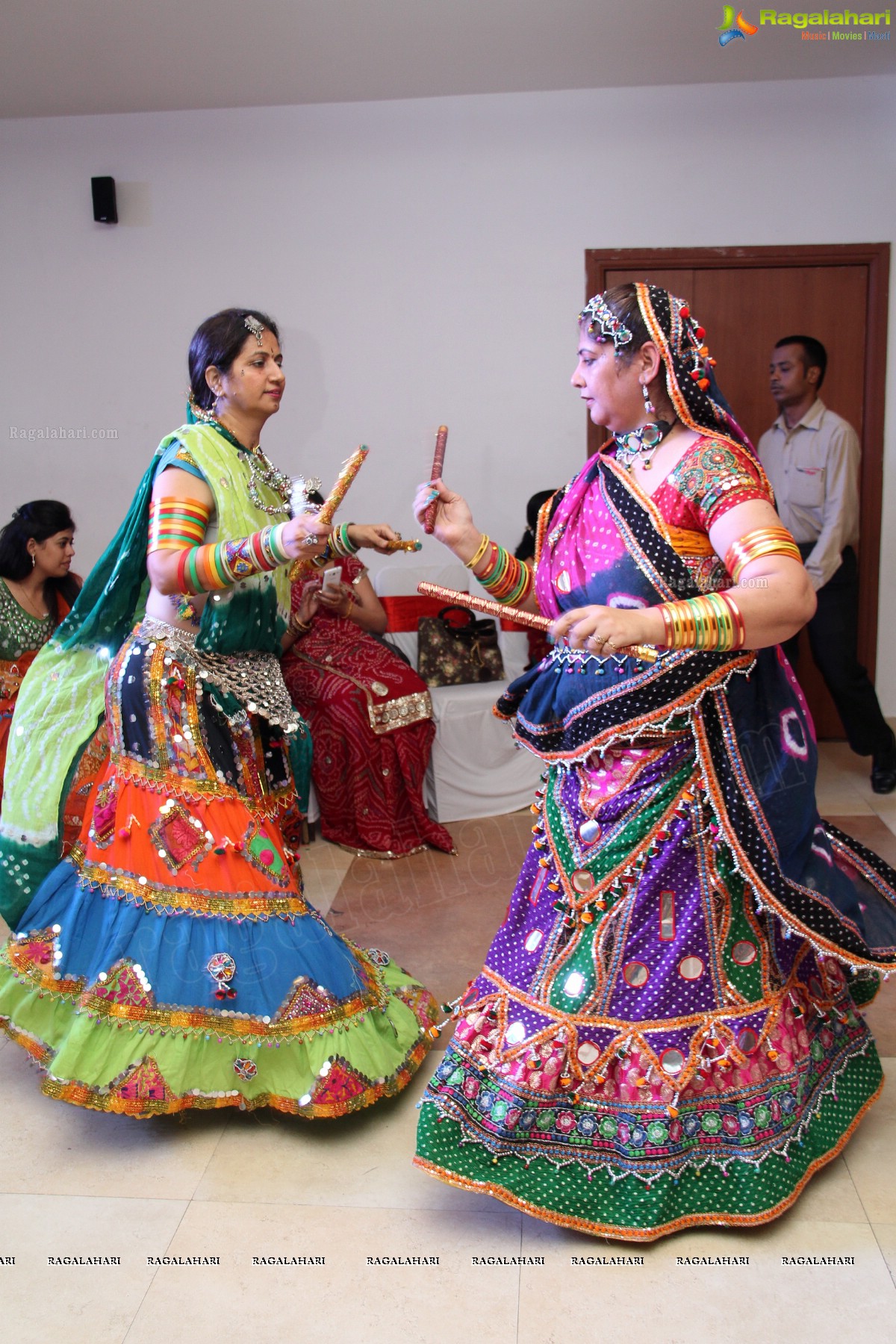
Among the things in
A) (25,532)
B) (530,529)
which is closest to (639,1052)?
(25,532)

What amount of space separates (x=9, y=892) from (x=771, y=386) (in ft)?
11.8

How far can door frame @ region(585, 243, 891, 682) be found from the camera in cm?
496

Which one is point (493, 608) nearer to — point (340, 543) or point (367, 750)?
point (340, 543)

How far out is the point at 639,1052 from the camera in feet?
6.19

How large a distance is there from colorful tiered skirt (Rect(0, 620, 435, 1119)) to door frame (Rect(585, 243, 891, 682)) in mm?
3368

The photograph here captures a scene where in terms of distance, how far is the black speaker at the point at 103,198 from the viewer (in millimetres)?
4996

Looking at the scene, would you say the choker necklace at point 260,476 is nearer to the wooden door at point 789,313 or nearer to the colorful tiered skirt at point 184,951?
the colorful tiered skirt at point 184,951

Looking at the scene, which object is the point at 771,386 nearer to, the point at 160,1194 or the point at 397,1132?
the point at 397,1132

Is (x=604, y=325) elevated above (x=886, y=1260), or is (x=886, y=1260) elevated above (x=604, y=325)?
(x=604, y=325)

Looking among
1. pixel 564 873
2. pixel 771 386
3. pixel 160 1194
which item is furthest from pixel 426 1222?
pixel 771 386

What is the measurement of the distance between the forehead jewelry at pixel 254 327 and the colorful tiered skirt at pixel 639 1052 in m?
1.08

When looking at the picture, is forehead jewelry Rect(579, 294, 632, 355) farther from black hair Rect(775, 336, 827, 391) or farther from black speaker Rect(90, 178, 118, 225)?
black speaker Rect(90, 178, 118, 225)

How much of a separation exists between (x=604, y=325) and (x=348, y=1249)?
1.61 metres

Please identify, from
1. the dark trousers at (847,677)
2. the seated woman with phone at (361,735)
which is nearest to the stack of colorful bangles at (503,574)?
the seated woman with phone at (361,735)
